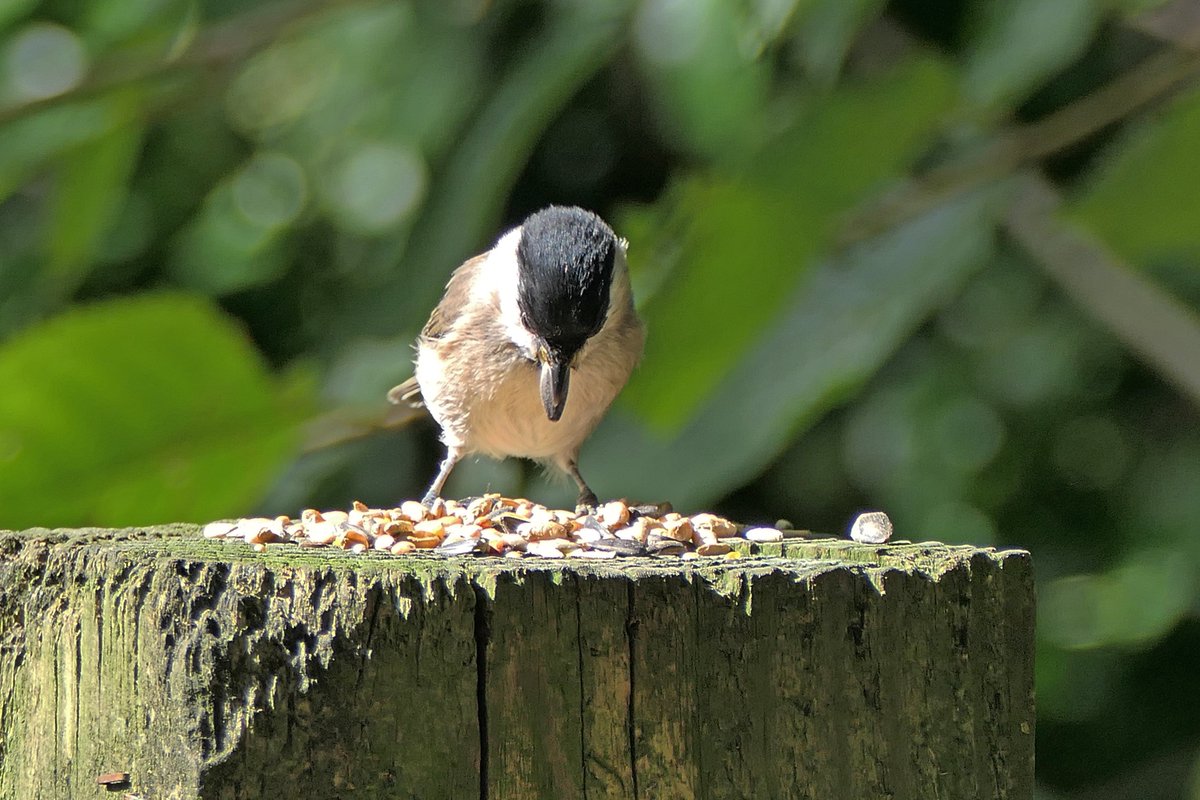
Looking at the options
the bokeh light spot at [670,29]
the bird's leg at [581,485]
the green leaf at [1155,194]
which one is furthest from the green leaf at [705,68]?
the bird's leg at [581,485]

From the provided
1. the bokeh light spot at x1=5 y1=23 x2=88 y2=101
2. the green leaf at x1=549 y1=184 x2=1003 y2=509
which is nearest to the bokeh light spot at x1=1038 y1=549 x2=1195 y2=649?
the green leaf at x1=549 y1=184 x2=1003 y2=509

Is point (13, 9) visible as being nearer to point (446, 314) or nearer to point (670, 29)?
point (446, 314)

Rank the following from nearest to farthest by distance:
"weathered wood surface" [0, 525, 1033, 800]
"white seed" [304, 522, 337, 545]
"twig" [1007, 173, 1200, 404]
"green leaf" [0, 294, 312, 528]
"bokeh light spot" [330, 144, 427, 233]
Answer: "weathered wood surface" [0, 525, 1033, 800] < "white seed" [304, 522, 337, 545] < "green leaf" [0, 294, 312, 528] < "twig" [1007, 173, 1200, 404] < "bokeh light spot" [330, 144, 427, 233]

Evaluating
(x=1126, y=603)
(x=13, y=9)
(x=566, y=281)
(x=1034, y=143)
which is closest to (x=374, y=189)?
(x=13, y=9)

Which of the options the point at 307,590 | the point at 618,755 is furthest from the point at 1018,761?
the point at 307,590

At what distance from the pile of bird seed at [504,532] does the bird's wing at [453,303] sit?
1.04 meters

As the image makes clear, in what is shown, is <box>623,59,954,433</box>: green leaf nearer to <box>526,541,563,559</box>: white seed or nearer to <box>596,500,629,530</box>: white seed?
<box>596,500,629,530</box>: white seed

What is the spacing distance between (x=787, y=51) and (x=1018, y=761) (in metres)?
2.24

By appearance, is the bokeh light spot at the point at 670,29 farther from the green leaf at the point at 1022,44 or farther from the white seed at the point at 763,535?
the white seed at the point at 763,535

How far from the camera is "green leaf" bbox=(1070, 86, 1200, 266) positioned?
262 cm

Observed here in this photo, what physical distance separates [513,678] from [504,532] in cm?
59

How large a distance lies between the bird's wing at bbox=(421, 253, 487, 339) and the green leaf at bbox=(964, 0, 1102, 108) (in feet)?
4.16

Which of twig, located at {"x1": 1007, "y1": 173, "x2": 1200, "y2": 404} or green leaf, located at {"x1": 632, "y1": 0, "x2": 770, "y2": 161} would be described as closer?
green leaf, located at {"x1": 632, "y1": 0, "x2": 770, "y2": 161}

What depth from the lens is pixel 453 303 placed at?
134 inches
